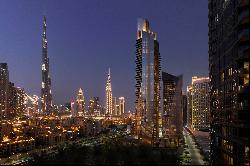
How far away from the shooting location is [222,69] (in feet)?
218

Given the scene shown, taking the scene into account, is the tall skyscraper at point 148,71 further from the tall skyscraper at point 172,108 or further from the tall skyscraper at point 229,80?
the tall skyscraper at point 229,80

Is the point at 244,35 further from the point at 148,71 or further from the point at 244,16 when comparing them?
the point at 148,71

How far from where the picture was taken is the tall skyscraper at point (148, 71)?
6206 inches

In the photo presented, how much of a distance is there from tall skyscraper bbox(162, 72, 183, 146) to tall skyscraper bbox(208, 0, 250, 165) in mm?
54882

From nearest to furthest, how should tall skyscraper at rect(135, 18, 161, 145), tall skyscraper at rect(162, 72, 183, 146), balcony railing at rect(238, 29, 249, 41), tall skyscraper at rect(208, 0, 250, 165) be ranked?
balcony railing at rect(238, 29, 249, 41)
tall skyscraper at rect(208, 0, 250, 165)
tall skyscraper at rect(162, 72, 183, 146)
tall skyscraper at rect(135, 18, 161, 145)

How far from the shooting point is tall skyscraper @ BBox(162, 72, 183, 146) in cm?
13800

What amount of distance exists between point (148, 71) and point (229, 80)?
9905 centimetres

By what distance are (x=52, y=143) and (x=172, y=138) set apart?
136 ft

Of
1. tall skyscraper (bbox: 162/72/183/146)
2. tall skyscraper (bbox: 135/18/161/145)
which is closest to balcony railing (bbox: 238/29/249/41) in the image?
tall skyscraper (bbox: 162/72/183/146)

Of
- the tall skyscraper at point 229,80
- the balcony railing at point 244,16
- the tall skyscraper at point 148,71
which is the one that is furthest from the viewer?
the tall skyscraper at point 148,71

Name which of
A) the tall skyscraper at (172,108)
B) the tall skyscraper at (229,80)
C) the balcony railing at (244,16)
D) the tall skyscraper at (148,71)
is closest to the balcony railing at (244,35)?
the tall skyscraper at (229,80)

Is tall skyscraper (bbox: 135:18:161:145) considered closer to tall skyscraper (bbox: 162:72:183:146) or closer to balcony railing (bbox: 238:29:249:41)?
tall skyscraper (bbox: 162:72:183:146)

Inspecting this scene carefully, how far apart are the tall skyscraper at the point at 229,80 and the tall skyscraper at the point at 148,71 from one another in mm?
77284

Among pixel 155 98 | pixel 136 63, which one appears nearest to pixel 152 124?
pixel 155 98
